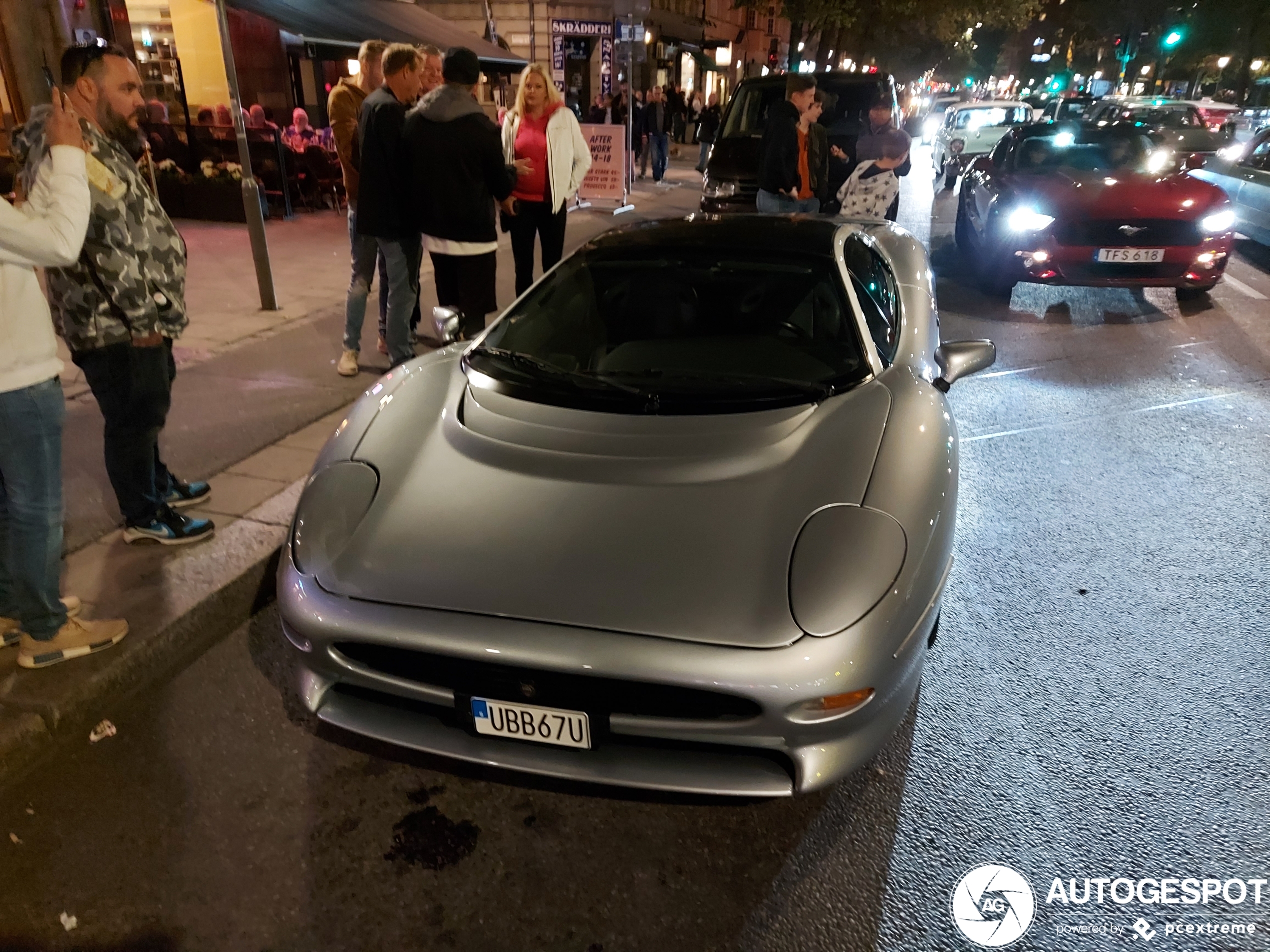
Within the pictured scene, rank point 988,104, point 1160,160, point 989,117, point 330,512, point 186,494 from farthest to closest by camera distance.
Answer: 1. point 988,104
2. point 989,117
3. point 1160,160
4. point 186,494
5. point 330,512

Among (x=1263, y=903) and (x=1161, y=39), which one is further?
(x=1161, y=39)

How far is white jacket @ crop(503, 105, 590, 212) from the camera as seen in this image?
6000mm

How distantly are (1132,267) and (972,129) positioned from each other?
38.9 ft

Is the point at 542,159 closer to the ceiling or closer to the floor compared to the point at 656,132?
closer to the ceiling

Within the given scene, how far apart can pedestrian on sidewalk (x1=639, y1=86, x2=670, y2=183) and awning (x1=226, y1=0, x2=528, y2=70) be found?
9.88ft

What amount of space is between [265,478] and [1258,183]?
1156 centimetres

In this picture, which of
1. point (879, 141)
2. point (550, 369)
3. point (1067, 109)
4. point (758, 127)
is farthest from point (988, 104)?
point (550, 369)

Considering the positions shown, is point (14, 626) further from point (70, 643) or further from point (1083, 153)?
point (1083, 153)

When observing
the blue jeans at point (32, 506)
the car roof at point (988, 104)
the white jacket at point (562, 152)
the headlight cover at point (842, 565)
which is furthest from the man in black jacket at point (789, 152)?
the car roof at point (988, 104)

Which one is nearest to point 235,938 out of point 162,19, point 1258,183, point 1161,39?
point 1258,183

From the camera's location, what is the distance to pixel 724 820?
238 centimetres

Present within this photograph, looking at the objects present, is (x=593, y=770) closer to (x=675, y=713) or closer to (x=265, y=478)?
(x=675, y=713)

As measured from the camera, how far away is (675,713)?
6.69 feet

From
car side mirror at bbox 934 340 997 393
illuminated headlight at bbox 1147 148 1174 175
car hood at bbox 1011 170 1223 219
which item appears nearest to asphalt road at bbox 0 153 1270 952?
car side mirror at bbox 934 340 997 393
